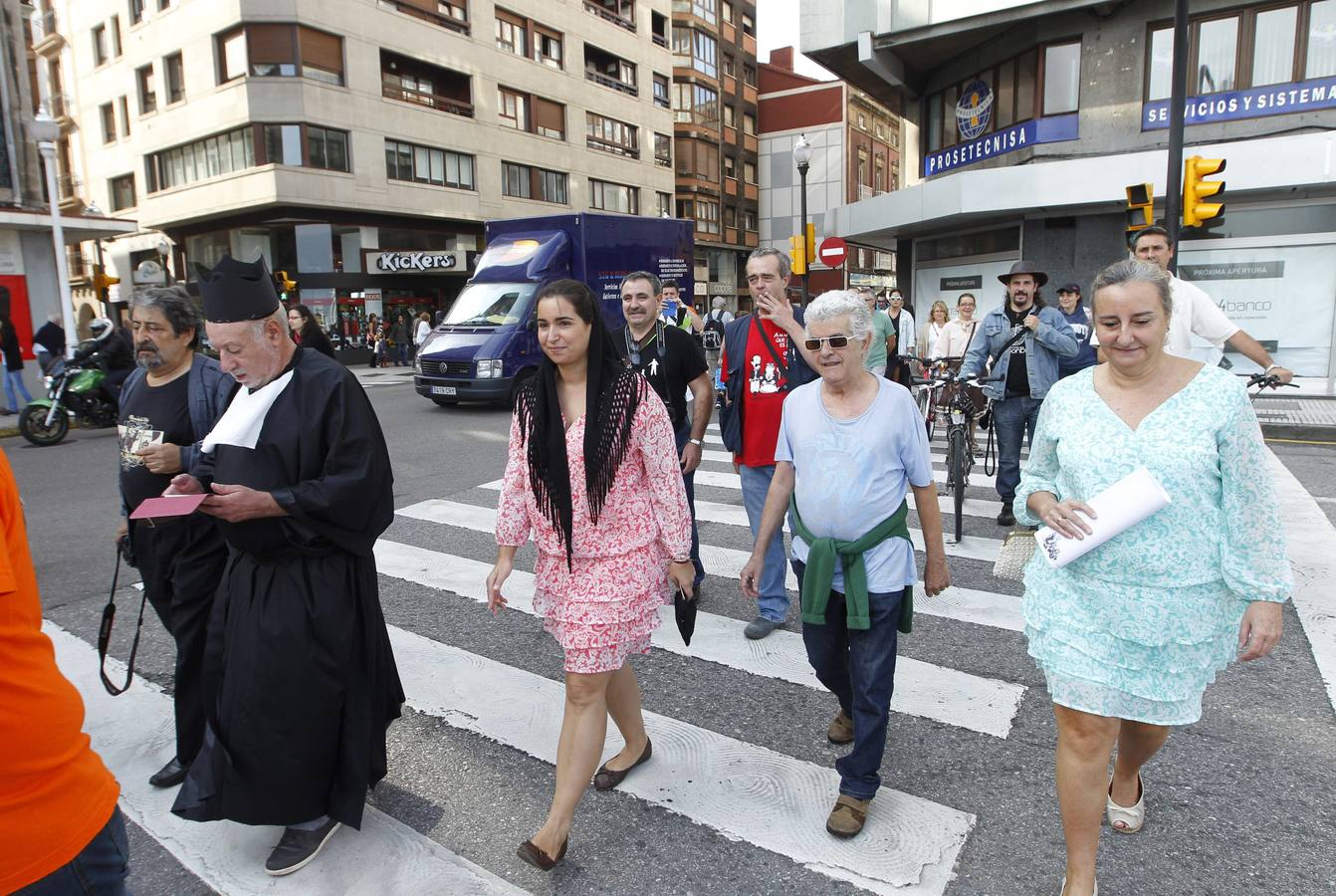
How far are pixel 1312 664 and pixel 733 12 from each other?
56.2 meters

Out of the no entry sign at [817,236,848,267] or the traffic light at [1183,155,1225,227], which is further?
the no entry sign at [817,236,848,267]

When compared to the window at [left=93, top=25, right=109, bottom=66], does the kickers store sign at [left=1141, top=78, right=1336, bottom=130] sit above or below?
below

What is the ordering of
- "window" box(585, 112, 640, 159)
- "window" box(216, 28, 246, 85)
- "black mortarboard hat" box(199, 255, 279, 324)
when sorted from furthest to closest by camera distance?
"window" box(585, 112, 640, 159), "window" box(216, 28, 246, 85), "black mortarboard hat" box(199, 255, 279, 324)

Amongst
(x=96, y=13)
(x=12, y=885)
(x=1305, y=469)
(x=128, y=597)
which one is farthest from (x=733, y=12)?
(x=12, y=885)

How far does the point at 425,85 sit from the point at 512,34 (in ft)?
18.0

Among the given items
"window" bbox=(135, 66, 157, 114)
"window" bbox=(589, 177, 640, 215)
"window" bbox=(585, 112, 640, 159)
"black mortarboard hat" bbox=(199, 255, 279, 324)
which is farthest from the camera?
"window" bbox=(589, 177, 640, 215)

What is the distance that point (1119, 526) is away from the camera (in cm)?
221

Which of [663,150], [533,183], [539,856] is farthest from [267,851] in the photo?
[663,150]

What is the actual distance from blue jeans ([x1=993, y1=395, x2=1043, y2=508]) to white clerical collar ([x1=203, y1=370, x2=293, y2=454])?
5.51m

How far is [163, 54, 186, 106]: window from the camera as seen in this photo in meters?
30.9

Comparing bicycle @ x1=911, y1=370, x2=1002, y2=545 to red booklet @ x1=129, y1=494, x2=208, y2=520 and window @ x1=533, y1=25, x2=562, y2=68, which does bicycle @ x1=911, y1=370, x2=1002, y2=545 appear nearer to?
red booklet @ x1=129, y1=494, x2=208, y2=520

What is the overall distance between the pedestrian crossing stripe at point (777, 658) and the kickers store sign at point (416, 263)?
26.8 m

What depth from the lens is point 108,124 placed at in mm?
34969

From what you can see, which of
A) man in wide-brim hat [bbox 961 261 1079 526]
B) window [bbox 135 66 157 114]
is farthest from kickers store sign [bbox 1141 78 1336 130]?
window [bbox 135 66 157 114]
